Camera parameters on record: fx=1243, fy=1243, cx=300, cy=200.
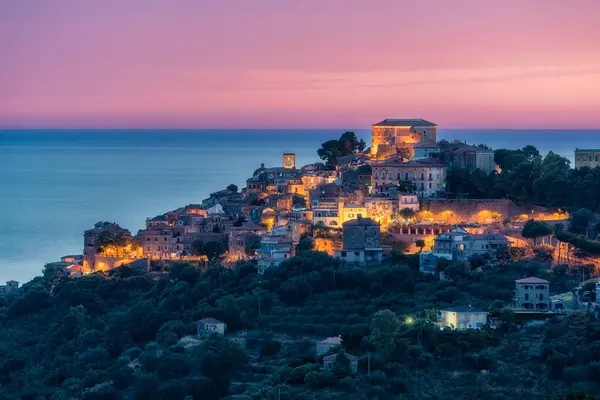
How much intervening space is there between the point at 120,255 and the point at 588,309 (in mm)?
13633

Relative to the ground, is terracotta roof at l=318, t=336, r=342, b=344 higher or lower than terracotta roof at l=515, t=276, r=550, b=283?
lower

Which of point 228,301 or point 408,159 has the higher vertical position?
point 408,159

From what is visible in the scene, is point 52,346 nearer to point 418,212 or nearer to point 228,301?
point 228,301

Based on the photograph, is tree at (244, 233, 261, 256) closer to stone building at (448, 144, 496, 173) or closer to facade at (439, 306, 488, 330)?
stone building at (448, 144, 496, 173)

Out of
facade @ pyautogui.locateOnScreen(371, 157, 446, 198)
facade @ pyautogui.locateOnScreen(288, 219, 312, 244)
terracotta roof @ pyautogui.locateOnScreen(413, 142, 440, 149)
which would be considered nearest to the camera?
facade @ pyautogui.locateOnScreen(288, 219, 312, 244)

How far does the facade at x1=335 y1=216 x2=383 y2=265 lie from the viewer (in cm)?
2823

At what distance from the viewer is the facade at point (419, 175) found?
31938 millimetres

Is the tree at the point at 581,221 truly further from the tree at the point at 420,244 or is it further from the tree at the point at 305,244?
the tree at the point at 305,244

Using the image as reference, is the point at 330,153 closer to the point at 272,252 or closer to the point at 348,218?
the point at 348,218

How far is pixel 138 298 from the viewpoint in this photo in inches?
→ 1155

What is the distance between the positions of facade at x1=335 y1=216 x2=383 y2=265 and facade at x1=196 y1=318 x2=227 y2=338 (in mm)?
4197

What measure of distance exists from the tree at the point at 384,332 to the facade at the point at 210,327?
148 inches

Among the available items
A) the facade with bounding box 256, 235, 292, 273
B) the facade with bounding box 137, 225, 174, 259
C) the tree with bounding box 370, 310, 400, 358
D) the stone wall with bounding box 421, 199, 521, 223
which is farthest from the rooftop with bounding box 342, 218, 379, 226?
the tree with bounding box 370, 310, 400, 358

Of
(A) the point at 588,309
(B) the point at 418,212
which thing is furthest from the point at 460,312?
(B) the point at 418,212
